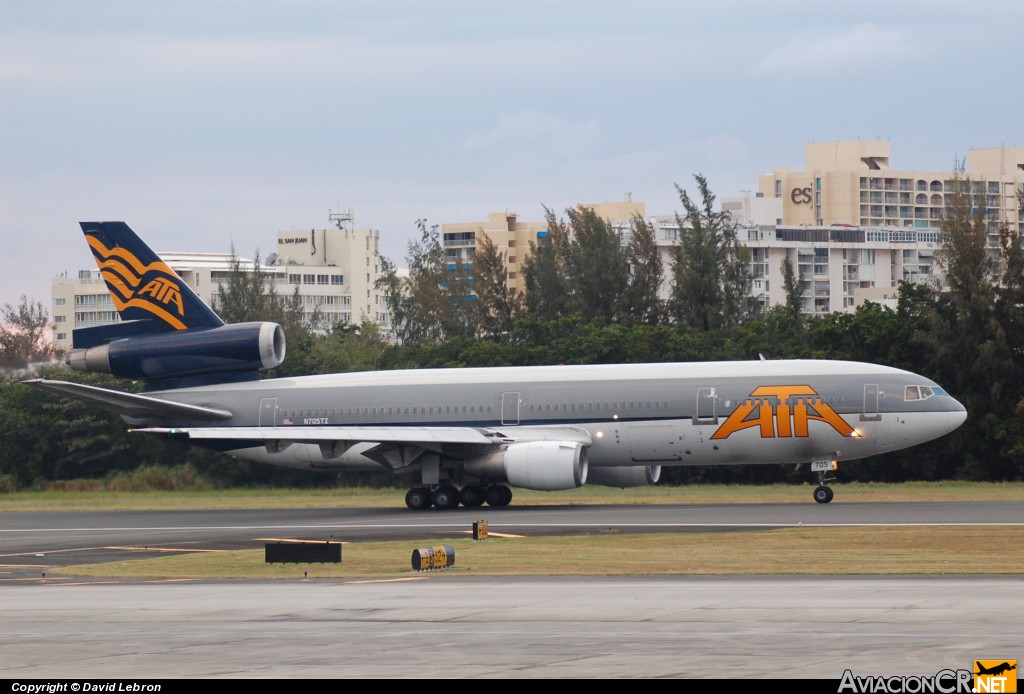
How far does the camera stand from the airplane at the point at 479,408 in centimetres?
4388

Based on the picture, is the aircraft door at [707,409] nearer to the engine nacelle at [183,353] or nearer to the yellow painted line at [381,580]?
the engine nacelle at [183,353]

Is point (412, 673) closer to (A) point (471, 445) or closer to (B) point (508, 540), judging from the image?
(B) point (508, 540)

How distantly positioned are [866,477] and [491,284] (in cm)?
4539

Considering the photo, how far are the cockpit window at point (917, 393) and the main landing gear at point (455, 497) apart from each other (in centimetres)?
1266

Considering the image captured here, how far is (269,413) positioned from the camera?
1908 inches

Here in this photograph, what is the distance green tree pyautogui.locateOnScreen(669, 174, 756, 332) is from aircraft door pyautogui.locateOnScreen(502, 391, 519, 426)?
121ft

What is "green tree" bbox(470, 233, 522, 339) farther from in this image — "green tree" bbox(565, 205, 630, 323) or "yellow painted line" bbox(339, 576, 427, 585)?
"yellow painted line" bbox(339, 576, 427, 585)

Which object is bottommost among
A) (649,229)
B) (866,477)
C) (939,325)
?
(866,477)

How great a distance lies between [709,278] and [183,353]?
42061 mm

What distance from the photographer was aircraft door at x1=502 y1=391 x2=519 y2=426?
4631cm

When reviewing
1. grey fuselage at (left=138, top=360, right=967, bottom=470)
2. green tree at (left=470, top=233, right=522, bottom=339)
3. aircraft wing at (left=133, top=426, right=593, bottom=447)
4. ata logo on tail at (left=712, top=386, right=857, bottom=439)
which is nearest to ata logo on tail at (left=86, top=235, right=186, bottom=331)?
grey fuselage at (left=138, top=360, right=967, bottom=470)

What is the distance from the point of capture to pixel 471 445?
44.9 metres

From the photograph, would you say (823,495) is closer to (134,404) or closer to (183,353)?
(183,353)

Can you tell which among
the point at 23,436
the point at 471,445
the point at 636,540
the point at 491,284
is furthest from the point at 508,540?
the point at 491,284
